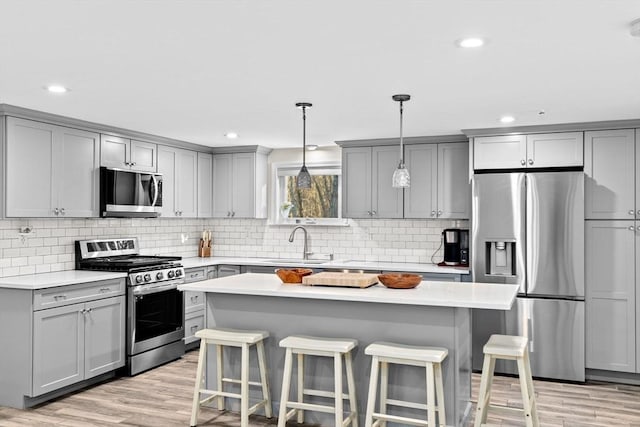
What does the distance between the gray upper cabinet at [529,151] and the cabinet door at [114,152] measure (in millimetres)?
3476

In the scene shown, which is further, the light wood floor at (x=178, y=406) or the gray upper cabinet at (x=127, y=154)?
the gray upper cabinet at (x=127, y=154)

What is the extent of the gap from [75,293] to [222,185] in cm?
279

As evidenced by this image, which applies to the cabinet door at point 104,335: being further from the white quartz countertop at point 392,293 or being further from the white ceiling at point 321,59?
the white ceiling at point 321,59

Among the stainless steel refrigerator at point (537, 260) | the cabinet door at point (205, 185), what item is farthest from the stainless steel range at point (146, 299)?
the stainless steel refrigerator at point (537, 260)

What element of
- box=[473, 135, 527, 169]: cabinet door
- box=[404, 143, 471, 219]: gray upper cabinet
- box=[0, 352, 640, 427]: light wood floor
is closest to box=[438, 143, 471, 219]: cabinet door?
box=[404, 143, 471, 219]: gray upper cabinet

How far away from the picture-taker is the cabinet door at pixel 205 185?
688cm

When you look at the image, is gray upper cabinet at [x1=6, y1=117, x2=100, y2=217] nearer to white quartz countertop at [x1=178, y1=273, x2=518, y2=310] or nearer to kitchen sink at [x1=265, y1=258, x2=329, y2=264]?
white quartz countertop at [x1=178, y1=273, x2=518, y2=310]

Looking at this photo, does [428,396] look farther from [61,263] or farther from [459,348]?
[61,263]

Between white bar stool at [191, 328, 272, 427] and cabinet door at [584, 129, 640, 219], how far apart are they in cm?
326

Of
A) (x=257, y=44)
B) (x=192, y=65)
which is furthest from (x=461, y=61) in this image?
(x=192, y=65)

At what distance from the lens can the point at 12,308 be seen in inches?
169

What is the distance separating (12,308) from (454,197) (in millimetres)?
4207

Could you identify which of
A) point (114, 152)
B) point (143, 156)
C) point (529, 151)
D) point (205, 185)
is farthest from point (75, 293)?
point (529, 151)

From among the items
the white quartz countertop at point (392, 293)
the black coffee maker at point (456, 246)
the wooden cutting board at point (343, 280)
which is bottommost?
the white quartz countertop at point (392, 293)
